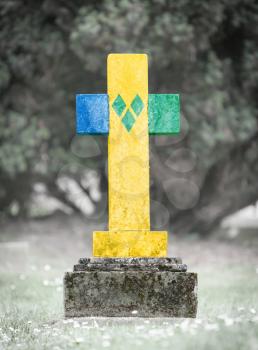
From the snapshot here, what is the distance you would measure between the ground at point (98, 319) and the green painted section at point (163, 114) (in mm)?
1843

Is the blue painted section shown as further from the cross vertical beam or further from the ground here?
the ground

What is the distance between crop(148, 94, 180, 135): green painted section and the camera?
620 centimetres

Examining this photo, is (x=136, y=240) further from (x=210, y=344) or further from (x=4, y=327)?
(x=210, y=344)

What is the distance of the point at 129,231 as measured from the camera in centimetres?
600

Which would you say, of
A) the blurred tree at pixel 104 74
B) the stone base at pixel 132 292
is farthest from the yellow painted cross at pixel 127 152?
the blurred tree at pixel 104 74

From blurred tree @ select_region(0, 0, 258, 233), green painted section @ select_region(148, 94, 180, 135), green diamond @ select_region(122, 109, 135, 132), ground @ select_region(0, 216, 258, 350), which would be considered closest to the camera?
ground @ select_region(0, 216, 258, 350)

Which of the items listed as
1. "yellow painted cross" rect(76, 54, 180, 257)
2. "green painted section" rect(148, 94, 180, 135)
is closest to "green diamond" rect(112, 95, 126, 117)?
"yellow painted cross" rect(76, 54, 180, 257)

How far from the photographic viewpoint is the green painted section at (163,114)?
20.3 feet

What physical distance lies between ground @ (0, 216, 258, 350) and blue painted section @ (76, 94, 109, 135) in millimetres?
1813

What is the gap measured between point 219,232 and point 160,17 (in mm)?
6310

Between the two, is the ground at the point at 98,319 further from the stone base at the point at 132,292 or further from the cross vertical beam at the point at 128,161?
the cross vertical beam at the point at 128,161

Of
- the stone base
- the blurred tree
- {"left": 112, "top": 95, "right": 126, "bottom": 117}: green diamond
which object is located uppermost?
the blurred tree

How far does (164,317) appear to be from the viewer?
18.2 feet

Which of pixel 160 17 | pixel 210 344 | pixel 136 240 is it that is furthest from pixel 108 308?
pixel 160 17
